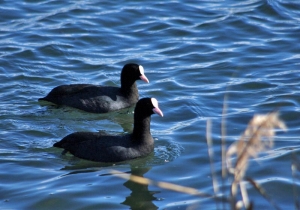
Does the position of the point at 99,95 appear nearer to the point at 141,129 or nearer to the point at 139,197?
the point at 141,129

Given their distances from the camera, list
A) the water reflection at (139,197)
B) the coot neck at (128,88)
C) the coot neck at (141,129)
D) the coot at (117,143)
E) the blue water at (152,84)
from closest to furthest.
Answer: the water reflection at (139,197) < the blue water at (152,84) < the coot at (117,143) < the coot neck at (141,129) < the coot neck at (128,88)

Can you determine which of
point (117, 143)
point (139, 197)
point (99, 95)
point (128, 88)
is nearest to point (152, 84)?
point (128, 88)

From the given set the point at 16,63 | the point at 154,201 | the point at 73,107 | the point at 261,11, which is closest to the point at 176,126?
the point at 73,107

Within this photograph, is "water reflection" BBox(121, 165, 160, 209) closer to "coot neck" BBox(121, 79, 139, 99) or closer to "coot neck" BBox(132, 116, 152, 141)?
"coot neck" BBox(132, 116, 152, 141)

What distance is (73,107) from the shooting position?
32.2ft

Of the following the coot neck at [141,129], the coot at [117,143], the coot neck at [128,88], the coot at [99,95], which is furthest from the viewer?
the coot neck at [128,88]

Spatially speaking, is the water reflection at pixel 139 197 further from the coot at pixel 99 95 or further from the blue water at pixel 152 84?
the coot at pixel 99 95

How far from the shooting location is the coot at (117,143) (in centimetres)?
778

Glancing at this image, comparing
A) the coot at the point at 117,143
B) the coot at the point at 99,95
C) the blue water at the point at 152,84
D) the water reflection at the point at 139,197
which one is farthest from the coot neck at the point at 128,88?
the water reflection at the point at 139,197

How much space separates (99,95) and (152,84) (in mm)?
1335

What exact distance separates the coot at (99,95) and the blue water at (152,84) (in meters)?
0.13

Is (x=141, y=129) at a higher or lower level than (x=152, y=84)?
lower

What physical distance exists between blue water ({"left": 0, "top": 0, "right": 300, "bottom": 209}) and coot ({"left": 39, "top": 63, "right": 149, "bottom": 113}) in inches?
5.2

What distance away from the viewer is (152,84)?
10844 millimetres
